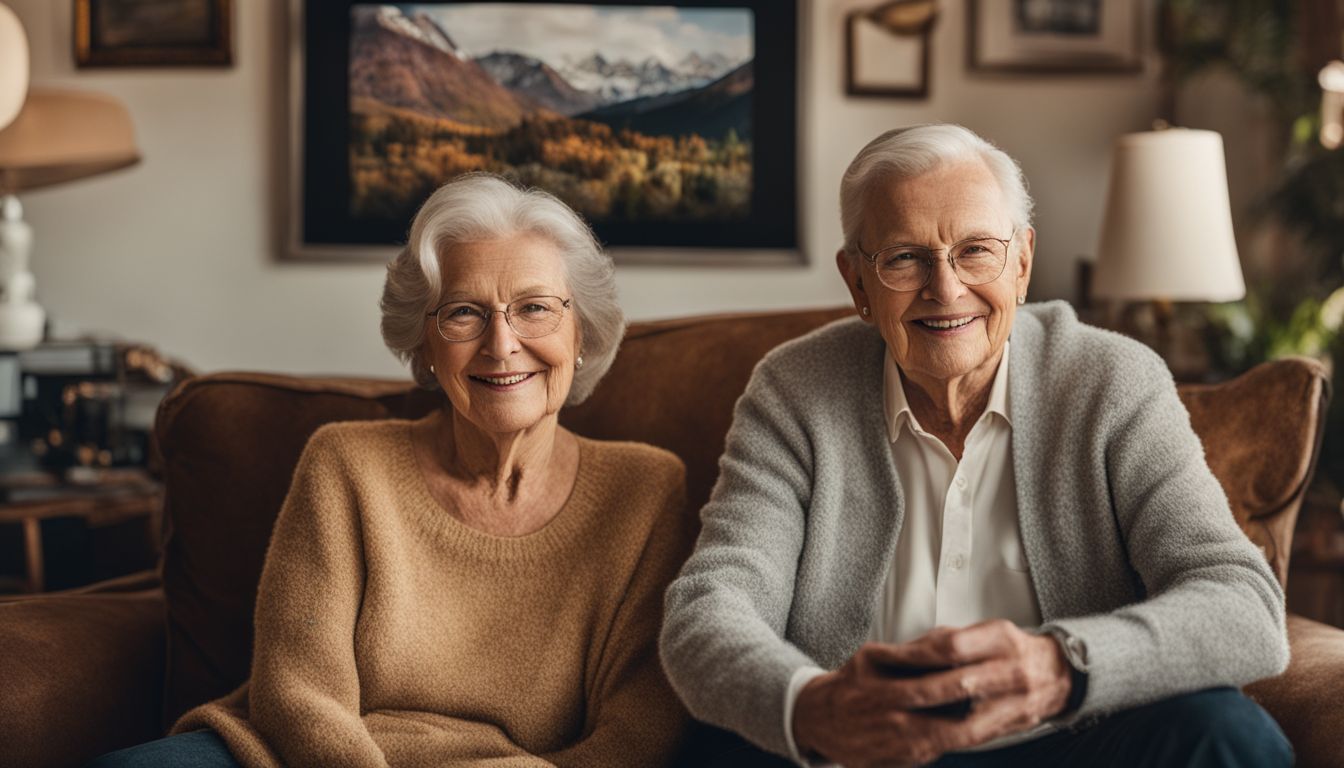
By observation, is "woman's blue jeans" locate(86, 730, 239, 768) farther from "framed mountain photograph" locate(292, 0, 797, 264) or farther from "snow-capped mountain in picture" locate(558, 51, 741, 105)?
"snow-capped mountain in picture" locate(558, 51, 741, 105)

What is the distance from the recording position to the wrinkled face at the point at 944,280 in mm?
1464

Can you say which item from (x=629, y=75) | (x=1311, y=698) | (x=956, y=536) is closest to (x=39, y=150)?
(x=629, y=75)

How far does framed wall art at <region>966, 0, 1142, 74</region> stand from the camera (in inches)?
136

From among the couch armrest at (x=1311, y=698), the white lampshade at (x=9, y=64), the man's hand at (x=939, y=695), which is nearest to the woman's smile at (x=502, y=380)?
the man's hand at (x=939, y=695)

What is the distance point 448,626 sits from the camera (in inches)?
62.4

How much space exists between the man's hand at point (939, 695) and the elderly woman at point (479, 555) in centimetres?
36

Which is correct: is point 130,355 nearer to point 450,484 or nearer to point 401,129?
point 401,129

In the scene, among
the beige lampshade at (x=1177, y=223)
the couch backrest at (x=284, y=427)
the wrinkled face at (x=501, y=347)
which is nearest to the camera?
the wrinkled face at (x=501, y=347)

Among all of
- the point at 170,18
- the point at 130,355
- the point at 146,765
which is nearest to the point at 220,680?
the point at 146,765

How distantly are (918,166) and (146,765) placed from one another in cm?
111

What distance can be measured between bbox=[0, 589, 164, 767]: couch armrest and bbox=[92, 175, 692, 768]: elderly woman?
0.58 feet

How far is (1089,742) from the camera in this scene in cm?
134

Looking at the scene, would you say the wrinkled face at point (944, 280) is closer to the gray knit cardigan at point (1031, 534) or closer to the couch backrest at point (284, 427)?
the gray knit cardigan at point (1031, 534)

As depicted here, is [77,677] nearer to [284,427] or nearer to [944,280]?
Answer: [284,427]
